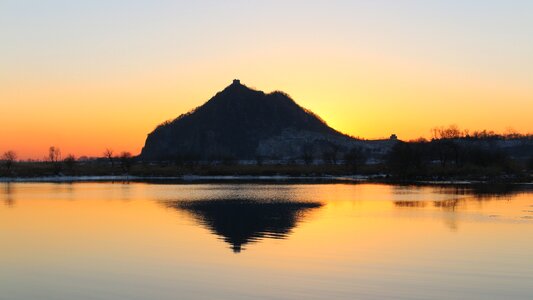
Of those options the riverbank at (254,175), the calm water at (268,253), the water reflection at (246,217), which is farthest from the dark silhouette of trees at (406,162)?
the calm water at (268,253)

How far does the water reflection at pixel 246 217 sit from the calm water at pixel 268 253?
14 cm

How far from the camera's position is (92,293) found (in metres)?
15.2

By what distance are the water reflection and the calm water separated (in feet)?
0.45

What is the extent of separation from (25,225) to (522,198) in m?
38.9

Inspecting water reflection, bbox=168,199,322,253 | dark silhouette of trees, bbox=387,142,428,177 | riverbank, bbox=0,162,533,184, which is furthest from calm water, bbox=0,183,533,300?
dark silhouette of trees, bbox=387,142,428,177

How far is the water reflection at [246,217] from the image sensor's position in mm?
26844

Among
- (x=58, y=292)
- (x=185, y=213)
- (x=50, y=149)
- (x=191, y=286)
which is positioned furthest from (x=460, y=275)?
(x=50, y=149)

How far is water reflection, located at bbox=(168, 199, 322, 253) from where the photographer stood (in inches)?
1057

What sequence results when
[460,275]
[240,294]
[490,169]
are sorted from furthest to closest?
[490,169]
[460,275]
[240,294]

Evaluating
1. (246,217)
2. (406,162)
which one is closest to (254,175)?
(406,162)

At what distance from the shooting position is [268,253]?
21500 mm

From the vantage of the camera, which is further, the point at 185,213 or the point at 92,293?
the point at 185,213

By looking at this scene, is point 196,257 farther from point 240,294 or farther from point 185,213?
point 185,213

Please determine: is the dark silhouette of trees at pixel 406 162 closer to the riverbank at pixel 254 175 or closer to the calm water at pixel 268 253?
the riverbank at pixel 254 175
